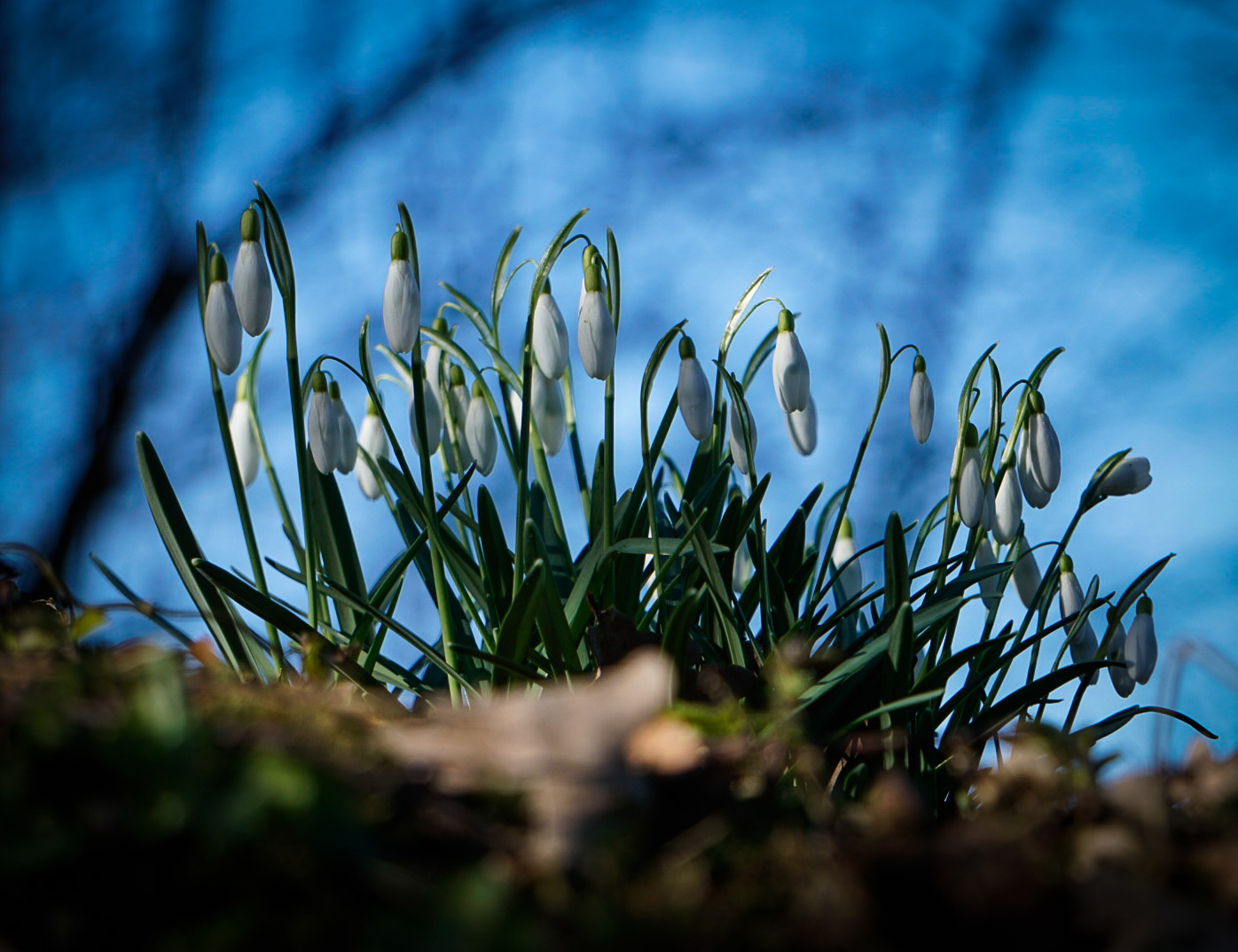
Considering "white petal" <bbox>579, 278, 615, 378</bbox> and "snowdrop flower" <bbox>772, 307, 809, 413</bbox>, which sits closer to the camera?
"white petal" <bbox>579, 278, 615, 378</bbox>

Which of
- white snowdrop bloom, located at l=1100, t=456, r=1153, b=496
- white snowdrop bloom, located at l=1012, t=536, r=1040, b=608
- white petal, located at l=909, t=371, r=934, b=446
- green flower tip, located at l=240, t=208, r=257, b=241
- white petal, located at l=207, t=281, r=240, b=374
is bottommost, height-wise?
white snowdrop bloom, located at l=1012, t=536, r=1040, b=608

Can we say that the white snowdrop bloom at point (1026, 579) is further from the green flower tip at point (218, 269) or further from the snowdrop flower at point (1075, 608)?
the green flower tip at point (218, 269)

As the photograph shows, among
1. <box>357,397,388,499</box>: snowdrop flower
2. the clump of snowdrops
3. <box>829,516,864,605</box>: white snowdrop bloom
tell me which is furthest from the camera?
A: <box>357,397,388,499</box>: snowdrop flower

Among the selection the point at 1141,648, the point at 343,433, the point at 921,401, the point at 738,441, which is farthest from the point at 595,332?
the point at 1141,648

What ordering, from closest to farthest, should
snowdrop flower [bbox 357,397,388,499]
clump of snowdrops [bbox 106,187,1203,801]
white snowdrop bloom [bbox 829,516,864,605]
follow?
1. clump of snowdrops [bbox 106,187,1203,801]
2. white snowdrop bloom [bbox 829,516,864,605]
3. snowdrop flower [bbox 357,397,388,499]

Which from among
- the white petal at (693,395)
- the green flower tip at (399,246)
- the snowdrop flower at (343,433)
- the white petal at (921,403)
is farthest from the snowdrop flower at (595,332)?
the white petal at (921,403)

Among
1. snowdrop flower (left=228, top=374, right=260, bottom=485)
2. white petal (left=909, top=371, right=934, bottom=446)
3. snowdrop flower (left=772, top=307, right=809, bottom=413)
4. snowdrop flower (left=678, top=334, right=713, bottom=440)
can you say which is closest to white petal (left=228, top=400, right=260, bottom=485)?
snowdrop flower (left=228, top=374, right=260, bottom=485)

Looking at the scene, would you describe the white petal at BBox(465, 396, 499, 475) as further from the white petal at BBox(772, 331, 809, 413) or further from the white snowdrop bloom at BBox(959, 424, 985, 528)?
the white snowdrop bloom at BBox(959, 424, 985, 528)
